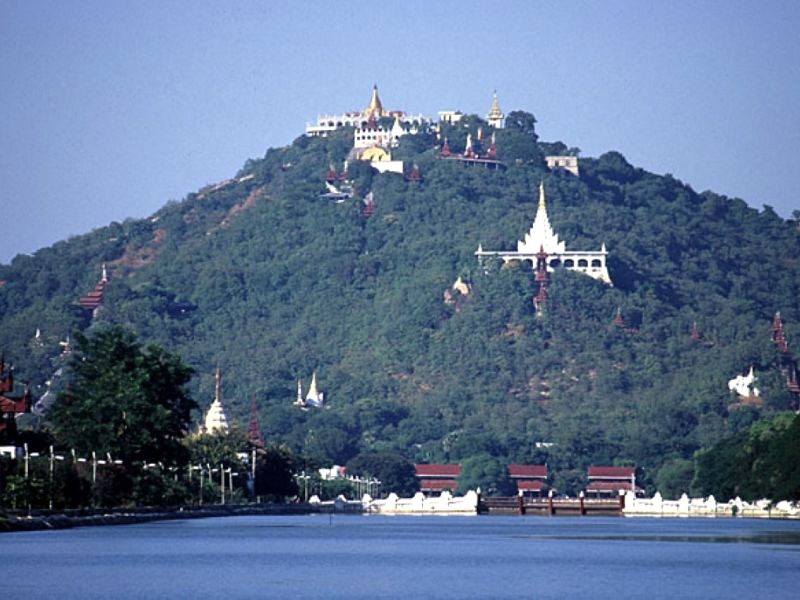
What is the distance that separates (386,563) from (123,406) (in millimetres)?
38554

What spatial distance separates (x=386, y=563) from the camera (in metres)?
96.4

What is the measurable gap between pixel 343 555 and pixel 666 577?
56.1ft

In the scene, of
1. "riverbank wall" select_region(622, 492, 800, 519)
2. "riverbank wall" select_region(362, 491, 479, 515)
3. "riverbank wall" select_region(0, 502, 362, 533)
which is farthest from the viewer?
"riverbank wall" select_region(362, 491, 479, 515)

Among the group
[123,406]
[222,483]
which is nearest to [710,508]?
[222,483]

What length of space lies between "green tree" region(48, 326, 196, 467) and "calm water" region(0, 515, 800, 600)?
4.70m

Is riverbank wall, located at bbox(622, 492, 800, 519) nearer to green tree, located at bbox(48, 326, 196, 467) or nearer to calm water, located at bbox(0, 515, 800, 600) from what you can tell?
calm water, located at bbox(0, 515, 800, 600)

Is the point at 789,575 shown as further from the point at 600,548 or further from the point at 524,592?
the point at 600,548

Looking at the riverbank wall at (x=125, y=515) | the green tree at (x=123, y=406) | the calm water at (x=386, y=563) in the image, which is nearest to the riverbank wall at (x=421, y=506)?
the riverbank wall at (x=125, y=515)

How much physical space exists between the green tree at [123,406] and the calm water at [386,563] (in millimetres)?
4702

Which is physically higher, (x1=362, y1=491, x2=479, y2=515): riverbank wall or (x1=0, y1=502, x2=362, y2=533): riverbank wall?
(x1=362, y1=491, x2=479, y2=515): riverbank wall

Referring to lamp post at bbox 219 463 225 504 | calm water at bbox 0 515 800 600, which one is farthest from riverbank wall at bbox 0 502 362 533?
calm water at bbox 0 515 800 600

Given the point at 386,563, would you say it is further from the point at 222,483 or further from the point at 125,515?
→ the point at 222,483

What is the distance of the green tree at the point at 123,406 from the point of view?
131750 mm

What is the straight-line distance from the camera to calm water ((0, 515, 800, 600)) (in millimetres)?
80188
